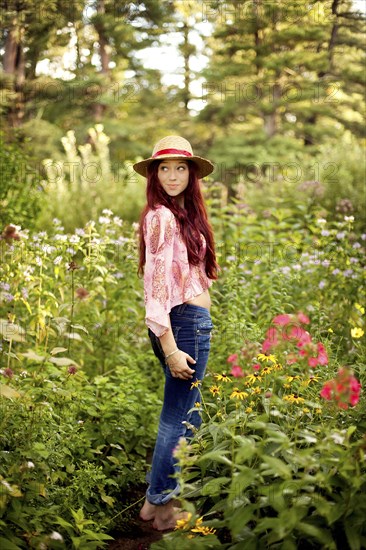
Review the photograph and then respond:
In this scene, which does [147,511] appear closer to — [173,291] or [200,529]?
[200,529]

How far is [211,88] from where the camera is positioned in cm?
1727

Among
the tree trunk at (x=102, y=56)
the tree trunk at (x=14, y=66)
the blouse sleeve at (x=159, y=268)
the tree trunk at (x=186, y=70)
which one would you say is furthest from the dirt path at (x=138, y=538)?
the tree trunk at (x=186, y=70)

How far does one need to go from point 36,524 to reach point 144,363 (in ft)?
6.24

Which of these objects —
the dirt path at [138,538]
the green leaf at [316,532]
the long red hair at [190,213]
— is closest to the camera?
the green leaf at [316,532]

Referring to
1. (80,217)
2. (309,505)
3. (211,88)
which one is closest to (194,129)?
(211,88)

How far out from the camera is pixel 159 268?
105 inches

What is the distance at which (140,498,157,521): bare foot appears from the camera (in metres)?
2.93

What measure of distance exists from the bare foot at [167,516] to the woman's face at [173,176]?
1.49 metres

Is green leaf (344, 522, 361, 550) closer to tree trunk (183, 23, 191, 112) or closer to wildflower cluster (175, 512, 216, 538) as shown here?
wildflower cluster (175, 512, 216, 538)

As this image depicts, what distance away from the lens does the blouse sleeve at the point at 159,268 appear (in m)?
2.63

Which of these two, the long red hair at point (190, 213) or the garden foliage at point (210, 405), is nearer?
the garden foliage at point (210, 405)

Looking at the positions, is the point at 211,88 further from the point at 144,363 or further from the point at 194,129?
the point at 144,363

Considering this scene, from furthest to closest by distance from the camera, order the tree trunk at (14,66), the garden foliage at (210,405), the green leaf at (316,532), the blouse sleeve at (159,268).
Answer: the tree trunk at (14,66), the blouse sleeve at (159,268), the garden foliage at (210,405), the green leaf at (316,532)

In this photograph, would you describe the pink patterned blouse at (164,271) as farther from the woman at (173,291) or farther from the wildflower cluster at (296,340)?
the wildflower cluster at (296,340)
